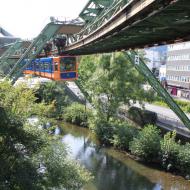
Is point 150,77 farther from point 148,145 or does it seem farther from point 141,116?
point 148,145

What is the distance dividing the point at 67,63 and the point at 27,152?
611 inches

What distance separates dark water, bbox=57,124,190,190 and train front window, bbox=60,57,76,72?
610 cm

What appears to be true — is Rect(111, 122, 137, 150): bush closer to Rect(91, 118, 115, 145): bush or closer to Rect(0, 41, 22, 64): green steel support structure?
Rect(91, 118, 115, 145): bush

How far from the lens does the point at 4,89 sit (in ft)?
40.0

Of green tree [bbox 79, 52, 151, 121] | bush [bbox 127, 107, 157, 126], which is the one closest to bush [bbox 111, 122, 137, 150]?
green tree [bbox 79, 52, 151, 121]

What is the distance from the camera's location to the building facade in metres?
52.2

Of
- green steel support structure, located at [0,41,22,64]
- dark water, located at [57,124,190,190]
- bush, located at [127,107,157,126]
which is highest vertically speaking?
green steel support structure, located at [0,41,22,64]

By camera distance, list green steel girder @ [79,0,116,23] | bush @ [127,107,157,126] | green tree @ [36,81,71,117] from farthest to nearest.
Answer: green tree @ [36,81,71,117] → bush @ [127,107,157,126] → green steel girder @ [79,0,116,23]

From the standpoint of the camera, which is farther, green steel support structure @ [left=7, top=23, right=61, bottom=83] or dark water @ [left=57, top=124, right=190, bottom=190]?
green steel support structure @ [left=7, top=23, right=61, bottom=83]

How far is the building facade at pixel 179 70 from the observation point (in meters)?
52.2

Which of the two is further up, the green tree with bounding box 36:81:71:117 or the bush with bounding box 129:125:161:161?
the green tree with bounding box 36:81:71:117

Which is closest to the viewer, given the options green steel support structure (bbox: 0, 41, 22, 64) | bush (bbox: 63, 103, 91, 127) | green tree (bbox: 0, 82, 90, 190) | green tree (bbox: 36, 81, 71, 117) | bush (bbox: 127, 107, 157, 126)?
green tree (bbox: 0, 82, 90, 190)

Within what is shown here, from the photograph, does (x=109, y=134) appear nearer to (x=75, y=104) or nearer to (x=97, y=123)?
(x=97, y=123)

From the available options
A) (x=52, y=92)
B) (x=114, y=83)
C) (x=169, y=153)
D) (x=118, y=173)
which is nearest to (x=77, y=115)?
(x=52, y=92)
